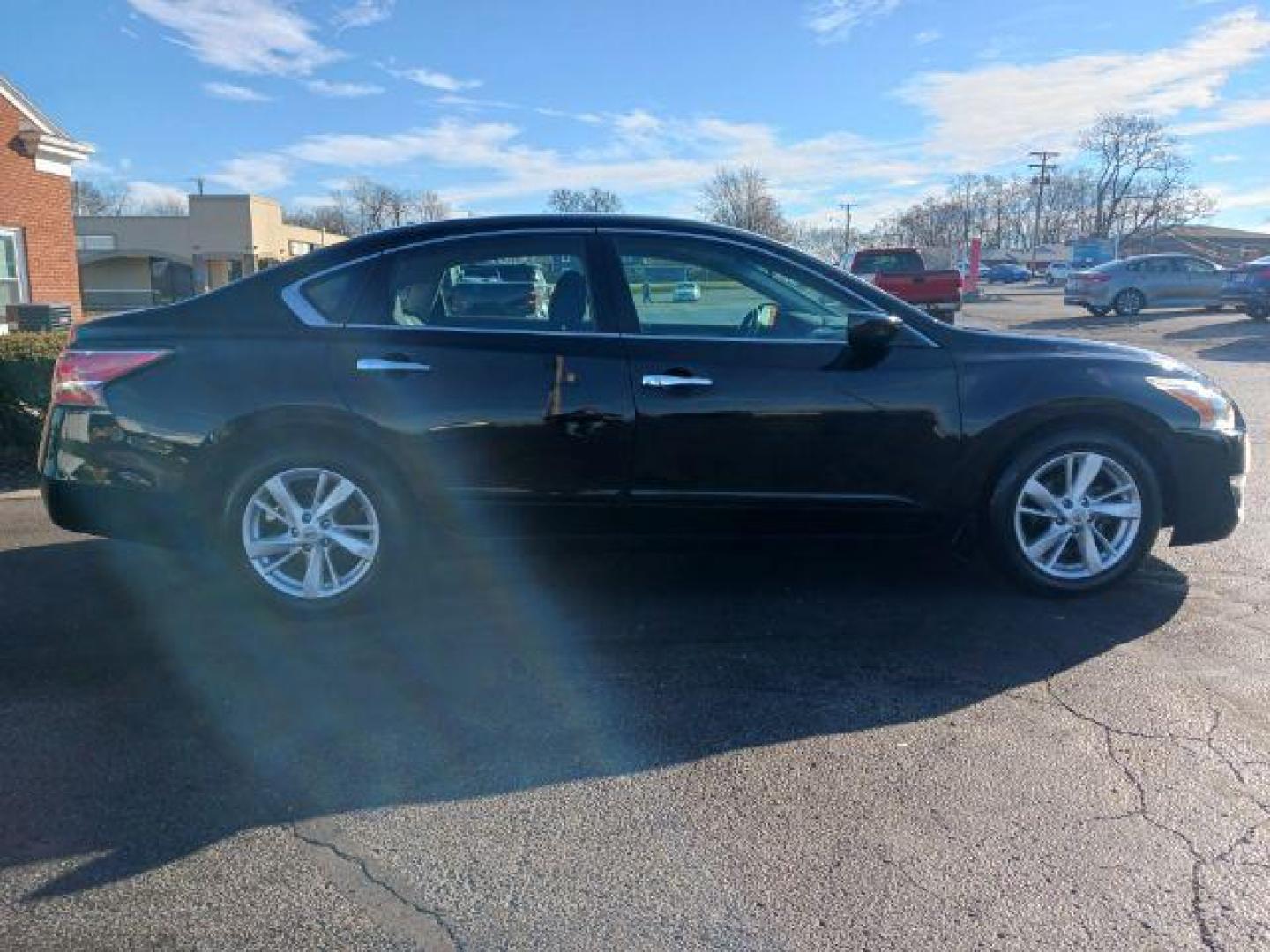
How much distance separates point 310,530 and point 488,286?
1311 millimetres

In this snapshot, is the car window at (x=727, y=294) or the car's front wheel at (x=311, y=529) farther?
the car window at (x=727, y=294)

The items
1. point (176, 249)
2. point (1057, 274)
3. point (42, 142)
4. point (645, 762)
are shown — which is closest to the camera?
point (645, 762)

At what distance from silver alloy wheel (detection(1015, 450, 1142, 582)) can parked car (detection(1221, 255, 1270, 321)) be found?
75.9ft

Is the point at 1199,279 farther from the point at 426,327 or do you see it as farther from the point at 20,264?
the point at 426,327

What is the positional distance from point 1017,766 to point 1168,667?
45.9 inches

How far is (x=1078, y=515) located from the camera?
4.65 metres

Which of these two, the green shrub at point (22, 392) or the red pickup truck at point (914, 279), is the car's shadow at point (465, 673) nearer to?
the green shrub at point (22, 392)

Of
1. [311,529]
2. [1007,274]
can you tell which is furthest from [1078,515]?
[1007,274]

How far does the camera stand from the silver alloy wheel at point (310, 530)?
14.5 feet

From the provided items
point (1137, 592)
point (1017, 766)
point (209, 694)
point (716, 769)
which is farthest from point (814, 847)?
point (1137, 592)

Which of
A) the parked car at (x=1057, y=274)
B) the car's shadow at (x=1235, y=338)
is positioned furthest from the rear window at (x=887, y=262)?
the parked car at (x=1057, y=274)

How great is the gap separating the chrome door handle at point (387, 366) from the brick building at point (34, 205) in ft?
53.6

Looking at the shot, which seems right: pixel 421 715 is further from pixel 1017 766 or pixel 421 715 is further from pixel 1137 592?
pixel 1137 592

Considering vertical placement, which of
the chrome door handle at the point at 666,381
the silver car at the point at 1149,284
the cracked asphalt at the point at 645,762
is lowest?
the cracked asphalt at the point at 645,762
